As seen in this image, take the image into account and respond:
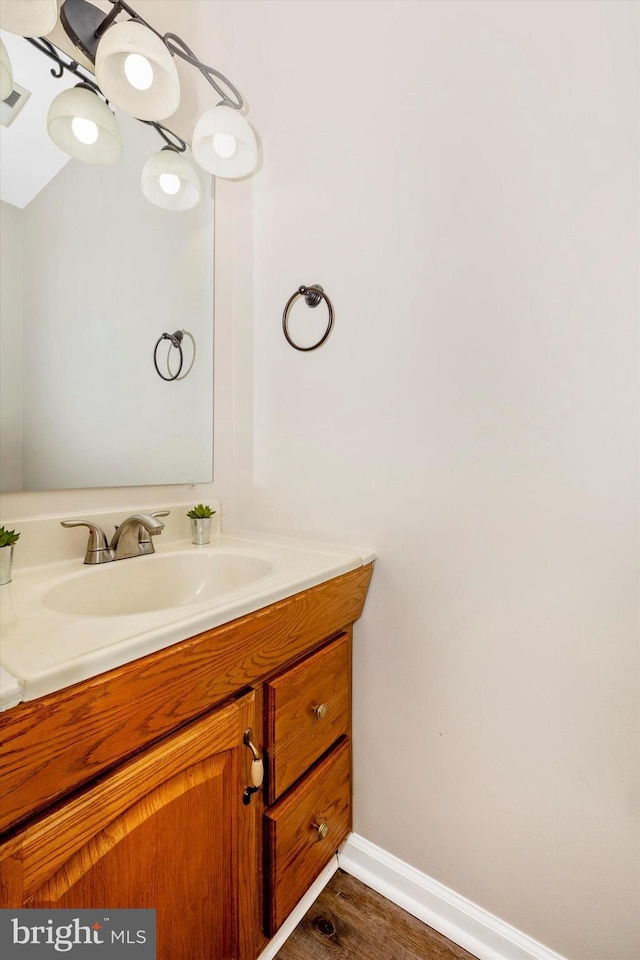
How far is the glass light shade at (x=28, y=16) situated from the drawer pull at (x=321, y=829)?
180 centimetres

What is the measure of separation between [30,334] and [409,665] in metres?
1.18

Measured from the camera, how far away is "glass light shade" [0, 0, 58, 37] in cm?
81

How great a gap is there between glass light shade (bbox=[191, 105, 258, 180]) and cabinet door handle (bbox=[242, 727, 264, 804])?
1.43 m

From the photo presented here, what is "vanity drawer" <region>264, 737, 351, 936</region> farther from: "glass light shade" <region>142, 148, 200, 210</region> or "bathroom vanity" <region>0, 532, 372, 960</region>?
"glass light shade" <region>142, 148, 200, 210</region>

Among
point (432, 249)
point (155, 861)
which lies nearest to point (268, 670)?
point (155, 861)

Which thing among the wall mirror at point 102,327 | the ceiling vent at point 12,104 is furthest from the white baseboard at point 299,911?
the ceiling vent at point 12,104

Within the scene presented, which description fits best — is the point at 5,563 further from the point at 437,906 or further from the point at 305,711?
the point at 437,906

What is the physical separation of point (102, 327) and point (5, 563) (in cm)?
61

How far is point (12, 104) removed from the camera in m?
0.89

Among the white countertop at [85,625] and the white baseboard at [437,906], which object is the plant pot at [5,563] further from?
the white baseboard at [437,906]

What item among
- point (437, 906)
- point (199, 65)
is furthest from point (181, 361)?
point (437, 906)

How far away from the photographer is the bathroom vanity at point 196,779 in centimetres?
47

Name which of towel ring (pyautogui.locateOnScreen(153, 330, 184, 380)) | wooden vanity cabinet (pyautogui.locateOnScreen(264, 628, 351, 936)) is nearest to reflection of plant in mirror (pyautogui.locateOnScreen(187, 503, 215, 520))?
towel ring (pyautogui.locateOnScreen(153, 330, 184, 380))

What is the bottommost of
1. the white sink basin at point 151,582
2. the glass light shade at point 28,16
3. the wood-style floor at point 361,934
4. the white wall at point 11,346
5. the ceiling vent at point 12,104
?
the wood-style floor at point 361,934
